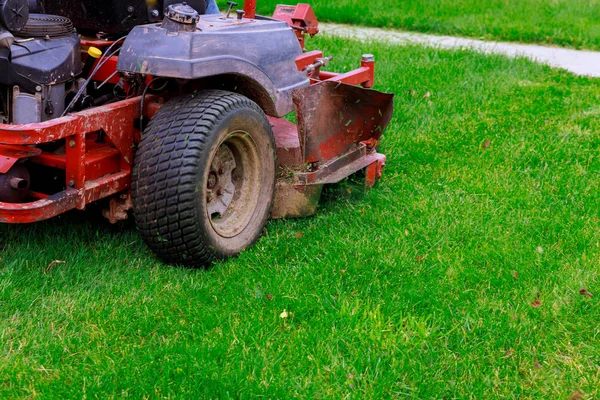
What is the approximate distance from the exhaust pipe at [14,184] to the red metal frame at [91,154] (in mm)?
60

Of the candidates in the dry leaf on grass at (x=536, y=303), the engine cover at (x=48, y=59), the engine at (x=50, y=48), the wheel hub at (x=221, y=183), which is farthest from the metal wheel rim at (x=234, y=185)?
the dry leaf on grass at (x=536, y=303)

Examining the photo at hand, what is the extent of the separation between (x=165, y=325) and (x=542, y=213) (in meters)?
2.13

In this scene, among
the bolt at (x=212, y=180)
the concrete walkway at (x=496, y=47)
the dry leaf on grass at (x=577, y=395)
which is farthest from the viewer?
the concrete walkway at (x=496, y=47)

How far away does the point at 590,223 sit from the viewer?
420cm

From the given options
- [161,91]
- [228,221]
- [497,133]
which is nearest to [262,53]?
[161,91]

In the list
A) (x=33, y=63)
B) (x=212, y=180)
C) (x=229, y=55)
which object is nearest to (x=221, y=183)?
(x=212, y=180)

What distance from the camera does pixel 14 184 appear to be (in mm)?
3244

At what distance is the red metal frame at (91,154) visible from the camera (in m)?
3.14

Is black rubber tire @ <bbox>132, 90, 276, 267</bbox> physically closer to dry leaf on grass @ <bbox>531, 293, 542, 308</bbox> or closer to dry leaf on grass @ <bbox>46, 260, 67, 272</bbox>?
dry leaf on grass @ <bbox>46, 260, 67, 272</bbox>

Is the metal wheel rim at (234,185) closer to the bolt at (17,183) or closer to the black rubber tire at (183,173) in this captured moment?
the black rubber tire at (183,173)

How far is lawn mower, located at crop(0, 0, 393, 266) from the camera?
330 cm

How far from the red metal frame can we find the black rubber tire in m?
0.12


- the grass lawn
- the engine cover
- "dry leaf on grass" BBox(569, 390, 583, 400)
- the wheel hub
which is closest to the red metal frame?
the engine cover

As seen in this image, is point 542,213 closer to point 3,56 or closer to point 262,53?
point 262,53
